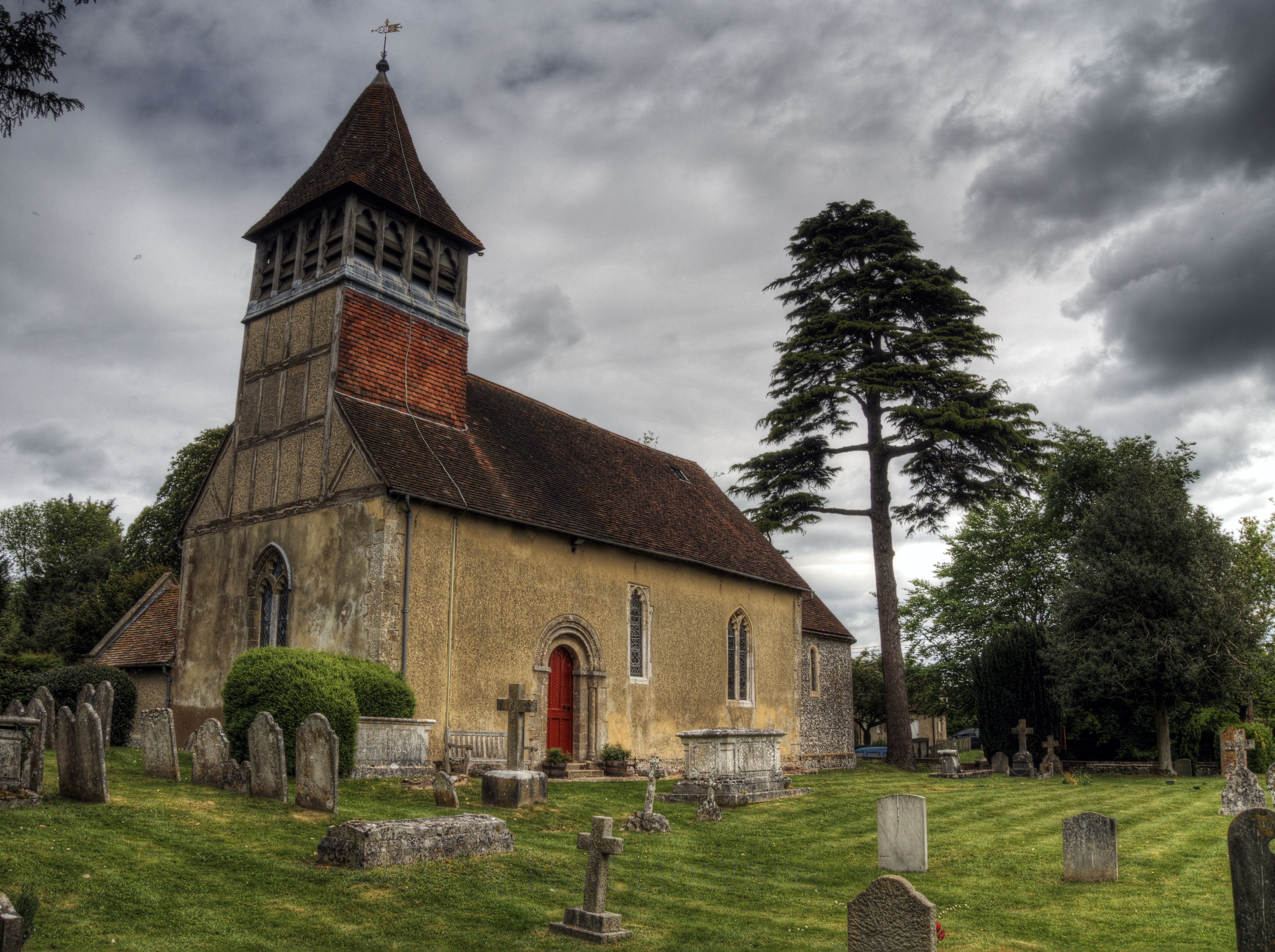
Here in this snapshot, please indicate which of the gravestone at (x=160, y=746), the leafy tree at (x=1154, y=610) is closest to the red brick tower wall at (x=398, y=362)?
the gravestone at (x=160, y=746)

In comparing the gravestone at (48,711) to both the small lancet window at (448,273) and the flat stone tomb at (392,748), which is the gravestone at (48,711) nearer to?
the flat stone tomb at (392,748)

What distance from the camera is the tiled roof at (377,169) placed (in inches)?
784

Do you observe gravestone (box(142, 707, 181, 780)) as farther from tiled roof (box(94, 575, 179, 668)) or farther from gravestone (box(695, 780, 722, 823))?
tiled roof (box(94, 575, 179, 668))

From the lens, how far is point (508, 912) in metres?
7.87

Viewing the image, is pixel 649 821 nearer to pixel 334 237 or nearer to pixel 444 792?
pixel 444 792

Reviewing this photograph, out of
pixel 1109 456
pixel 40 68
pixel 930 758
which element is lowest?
pixel 930 758

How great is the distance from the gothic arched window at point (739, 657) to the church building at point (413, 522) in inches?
10.9

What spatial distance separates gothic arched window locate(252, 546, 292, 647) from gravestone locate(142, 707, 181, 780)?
504cm

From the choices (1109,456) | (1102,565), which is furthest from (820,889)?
(1109,456)

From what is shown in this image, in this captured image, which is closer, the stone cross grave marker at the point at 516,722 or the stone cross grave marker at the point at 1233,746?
the stone cross grave marker at the point at 516,722

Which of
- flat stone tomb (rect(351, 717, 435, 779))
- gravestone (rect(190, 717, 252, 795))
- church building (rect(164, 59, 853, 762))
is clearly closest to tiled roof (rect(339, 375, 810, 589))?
church building (rect(164, 59, 853, 762))

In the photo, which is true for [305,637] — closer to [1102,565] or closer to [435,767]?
[435,767]

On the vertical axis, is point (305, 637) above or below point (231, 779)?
above

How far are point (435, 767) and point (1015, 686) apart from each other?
60.5 ft
